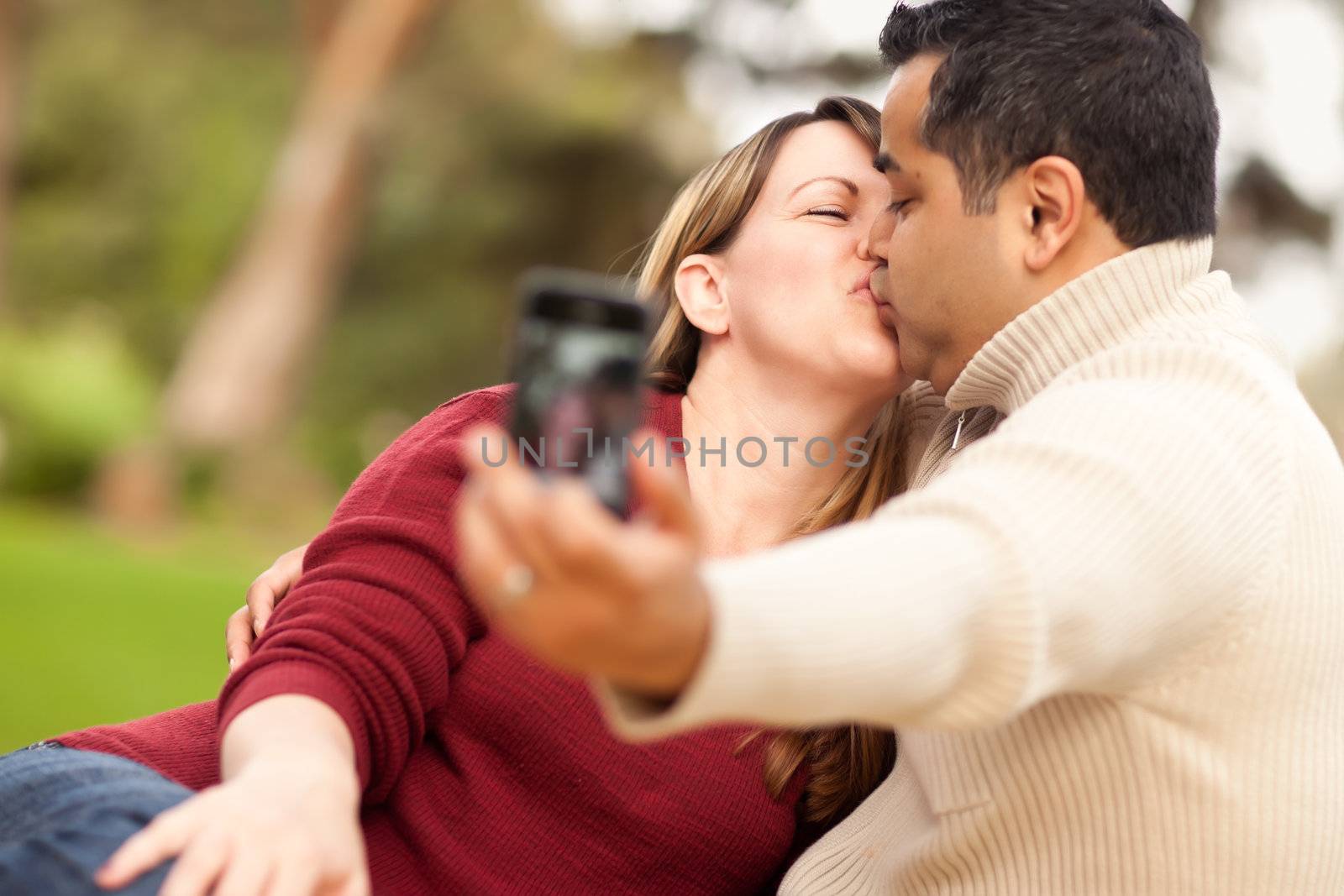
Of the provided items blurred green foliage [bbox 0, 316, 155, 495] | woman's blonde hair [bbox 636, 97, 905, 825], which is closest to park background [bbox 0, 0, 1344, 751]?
blurred green foliage [bbox 0, 316, 155, 495]

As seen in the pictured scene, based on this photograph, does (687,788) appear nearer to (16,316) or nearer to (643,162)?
(643,162)

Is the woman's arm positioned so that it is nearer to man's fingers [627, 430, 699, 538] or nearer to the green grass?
man's fingers [627, 430, 699, 538]

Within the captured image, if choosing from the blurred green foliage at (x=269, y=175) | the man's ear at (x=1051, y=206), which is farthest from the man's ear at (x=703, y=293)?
the blurred green foliage at (x=269, y=175)

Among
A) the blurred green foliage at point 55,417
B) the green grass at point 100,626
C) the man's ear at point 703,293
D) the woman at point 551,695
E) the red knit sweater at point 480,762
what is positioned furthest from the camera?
the blurred green foliage at point 55,417

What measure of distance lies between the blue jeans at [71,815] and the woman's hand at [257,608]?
0.99 ft

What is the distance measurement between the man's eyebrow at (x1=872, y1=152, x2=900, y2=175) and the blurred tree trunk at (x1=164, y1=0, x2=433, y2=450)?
8.33 metres

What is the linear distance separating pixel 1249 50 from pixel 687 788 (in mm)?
6088

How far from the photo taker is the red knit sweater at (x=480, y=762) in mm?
1476

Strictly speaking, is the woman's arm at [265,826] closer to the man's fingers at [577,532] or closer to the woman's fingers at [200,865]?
the woman's fingers at [200,865]

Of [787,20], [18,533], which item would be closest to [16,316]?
[18,533]

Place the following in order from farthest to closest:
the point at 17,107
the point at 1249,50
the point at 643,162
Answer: the point at 643,162, the point at 17,107, the point at 1249,50

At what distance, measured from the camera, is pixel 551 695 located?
1542mm

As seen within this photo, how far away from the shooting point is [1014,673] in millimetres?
954

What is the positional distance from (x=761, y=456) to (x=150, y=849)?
36.7 inches
